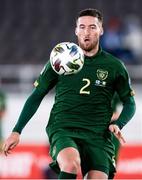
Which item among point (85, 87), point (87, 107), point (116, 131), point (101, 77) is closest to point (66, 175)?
point (116, 131)

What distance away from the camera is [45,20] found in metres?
20.1

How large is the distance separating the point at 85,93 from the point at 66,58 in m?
0.39

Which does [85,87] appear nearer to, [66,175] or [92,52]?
[92,52]

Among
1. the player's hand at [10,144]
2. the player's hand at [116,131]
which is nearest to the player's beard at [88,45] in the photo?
the player's hand at [116,131]

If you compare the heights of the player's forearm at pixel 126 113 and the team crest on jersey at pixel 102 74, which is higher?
the team crest on jersey at pixel 102 74

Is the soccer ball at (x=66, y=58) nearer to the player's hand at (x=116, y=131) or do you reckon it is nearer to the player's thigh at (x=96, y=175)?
the player's hand at (x=116, y=131)

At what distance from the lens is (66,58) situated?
6.85 meters

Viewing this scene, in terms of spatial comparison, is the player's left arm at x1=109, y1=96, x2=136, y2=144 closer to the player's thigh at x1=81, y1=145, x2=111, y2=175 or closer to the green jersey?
the green jersey

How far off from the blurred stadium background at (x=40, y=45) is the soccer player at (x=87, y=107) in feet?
20.7

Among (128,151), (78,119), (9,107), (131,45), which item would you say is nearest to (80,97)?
(78,119)

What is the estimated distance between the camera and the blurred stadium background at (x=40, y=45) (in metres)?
14.6

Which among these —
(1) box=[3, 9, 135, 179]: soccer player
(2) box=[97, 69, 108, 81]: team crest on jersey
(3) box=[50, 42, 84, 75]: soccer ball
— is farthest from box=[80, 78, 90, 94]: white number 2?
(3) box=[50, 42, 84, 75]: soccer ball

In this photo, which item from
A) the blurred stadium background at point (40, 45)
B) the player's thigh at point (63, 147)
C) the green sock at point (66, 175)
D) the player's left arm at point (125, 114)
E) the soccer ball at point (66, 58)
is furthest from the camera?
the blurred stadium background at point (40, 45)

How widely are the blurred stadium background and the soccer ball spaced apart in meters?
6.60
